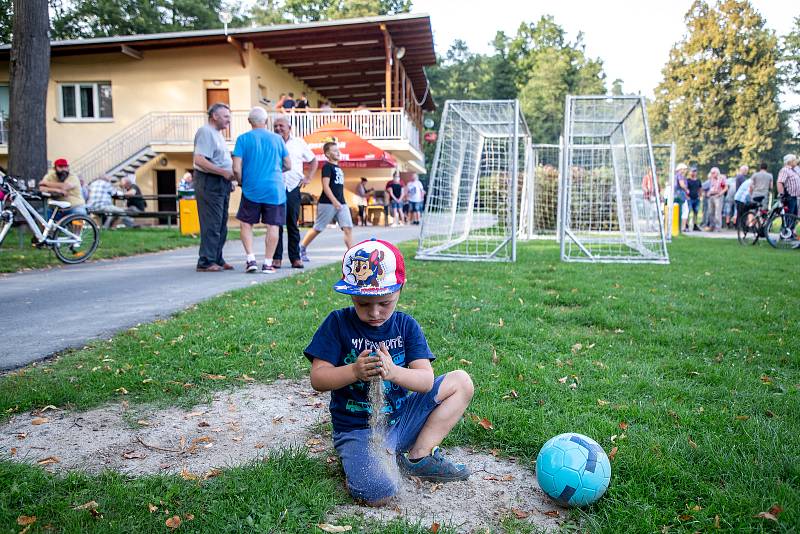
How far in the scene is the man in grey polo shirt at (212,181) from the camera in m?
8.12

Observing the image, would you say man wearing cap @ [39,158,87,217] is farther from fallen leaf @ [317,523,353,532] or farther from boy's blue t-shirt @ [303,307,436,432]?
fallen leaf @ [317,523,353,532]

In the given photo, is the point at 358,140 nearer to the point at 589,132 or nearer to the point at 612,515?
the point at 589,132

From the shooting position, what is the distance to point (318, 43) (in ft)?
85.0

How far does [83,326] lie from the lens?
5207 mm

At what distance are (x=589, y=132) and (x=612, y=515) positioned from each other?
1146 cm

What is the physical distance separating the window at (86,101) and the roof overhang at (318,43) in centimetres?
147

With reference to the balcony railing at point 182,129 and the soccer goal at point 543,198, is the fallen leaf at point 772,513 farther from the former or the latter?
the balcony railing at point 182,129

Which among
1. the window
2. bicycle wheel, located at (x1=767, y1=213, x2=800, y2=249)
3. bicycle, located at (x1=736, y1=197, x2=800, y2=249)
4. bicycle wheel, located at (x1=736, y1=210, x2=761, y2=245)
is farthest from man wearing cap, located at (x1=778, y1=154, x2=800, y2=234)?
the window

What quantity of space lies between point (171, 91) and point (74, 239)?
61.4 feet

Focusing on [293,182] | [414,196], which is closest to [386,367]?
[293,182]

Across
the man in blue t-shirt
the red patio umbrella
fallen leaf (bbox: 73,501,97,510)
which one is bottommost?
fallen leaf (bbox: 73,501,97,510)

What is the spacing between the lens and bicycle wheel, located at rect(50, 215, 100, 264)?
9594 millimetres

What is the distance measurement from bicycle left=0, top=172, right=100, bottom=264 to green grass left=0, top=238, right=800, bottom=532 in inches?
182

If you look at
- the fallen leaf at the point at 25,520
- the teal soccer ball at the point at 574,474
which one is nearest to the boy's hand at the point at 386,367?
the teal soccer ball at the point at 574,474
